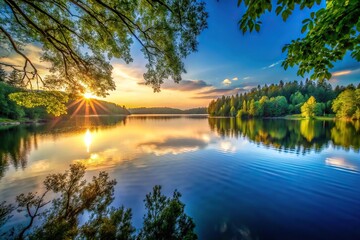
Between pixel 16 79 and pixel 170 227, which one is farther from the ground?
pixel 16 79

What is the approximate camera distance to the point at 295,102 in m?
113

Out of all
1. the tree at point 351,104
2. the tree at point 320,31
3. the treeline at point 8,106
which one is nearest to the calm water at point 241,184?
the tree at point 320,31

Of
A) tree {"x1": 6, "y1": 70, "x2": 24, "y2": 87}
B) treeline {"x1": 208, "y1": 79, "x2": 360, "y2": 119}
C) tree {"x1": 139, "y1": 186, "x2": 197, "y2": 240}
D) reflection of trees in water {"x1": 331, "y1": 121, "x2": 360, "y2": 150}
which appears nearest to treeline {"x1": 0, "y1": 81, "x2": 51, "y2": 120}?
tree {"x1": 6, "y1": 70, "x2": 24, "y2": 87}

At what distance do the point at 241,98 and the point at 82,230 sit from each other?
143 meters

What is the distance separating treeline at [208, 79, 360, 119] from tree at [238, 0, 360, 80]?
256 feet

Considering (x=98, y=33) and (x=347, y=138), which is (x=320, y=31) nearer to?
(x=98, y=33)

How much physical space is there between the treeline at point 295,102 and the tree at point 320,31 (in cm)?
7818

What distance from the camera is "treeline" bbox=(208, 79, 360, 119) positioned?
67.1 metres

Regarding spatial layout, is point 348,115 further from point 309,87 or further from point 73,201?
point 73,201

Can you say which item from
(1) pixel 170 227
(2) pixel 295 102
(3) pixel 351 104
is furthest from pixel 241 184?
(2) pixel 295 102

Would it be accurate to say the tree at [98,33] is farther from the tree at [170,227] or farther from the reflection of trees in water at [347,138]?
the reflection of trees in water at [347,138]

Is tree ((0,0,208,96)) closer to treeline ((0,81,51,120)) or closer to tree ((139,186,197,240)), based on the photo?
tree ((139,186,197,240))

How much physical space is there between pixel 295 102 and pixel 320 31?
13791 centimetres

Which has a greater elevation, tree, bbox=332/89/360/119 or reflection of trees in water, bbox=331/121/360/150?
tree, bbox=332/89/360/119
